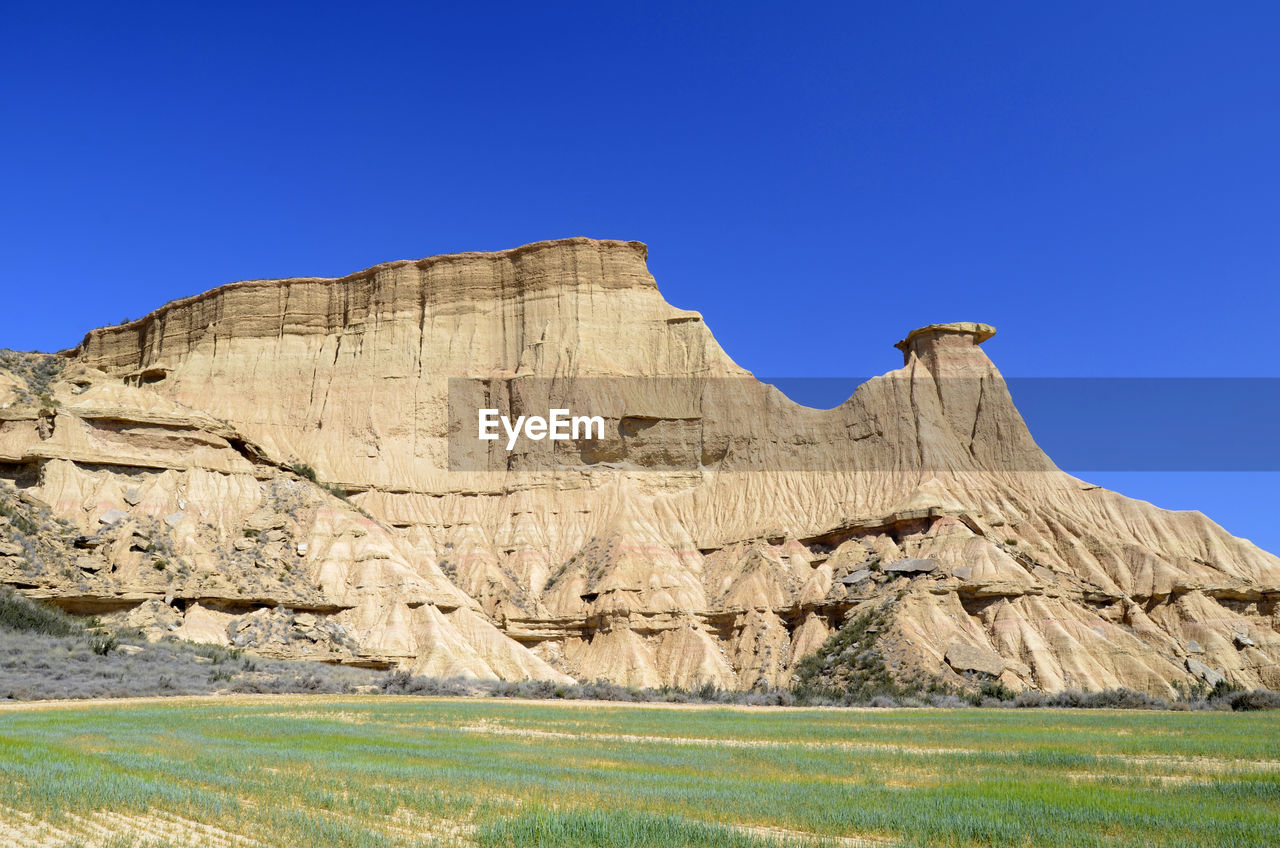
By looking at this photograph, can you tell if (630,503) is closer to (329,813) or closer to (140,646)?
(140,646)

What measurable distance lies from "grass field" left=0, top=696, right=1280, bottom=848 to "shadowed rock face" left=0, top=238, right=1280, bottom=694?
2315 cm

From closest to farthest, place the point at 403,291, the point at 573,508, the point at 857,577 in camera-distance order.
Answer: the point at 857,577, the point at 573,508, the point at 403,291

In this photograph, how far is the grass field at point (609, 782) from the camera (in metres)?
12.4

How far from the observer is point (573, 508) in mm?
71188

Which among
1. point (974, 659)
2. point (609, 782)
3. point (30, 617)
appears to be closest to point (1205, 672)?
point (974, 659)

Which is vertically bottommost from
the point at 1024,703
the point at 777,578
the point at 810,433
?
the point at 1024,703

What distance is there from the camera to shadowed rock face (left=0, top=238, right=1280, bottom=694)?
5156cm

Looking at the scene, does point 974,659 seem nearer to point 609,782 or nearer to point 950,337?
point 950,337

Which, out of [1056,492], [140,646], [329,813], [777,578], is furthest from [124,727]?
[1056,492]

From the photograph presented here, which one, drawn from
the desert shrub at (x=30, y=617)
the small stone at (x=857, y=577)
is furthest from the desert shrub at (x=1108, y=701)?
the desert shrub at (x=30, y=617)

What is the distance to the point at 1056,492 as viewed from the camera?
2645 inches

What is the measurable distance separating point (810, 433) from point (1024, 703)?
3094 centimetres

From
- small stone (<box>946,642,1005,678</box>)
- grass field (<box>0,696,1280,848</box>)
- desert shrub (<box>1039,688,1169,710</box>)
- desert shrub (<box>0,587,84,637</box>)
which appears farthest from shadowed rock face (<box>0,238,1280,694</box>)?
grass field (<box>0,696,1280,848</box>)

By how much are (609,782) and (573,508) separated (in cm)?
5478
